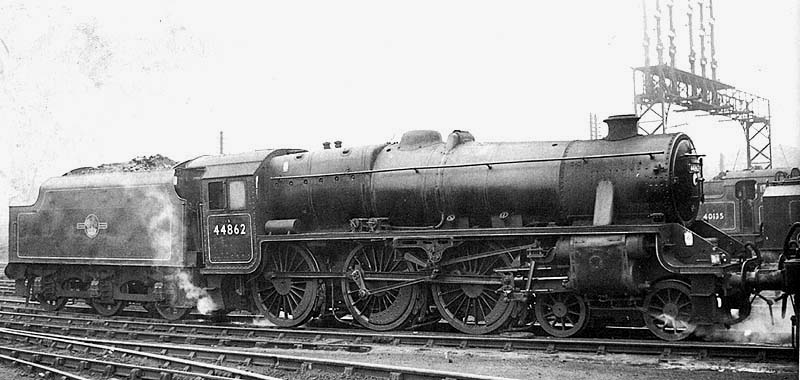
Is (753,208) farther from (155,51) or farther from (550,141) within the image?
(155,51)

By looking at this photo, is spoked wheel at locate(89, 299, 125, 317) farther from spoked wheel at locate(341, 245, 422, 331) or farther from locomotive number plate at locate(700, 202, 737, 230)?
locomotive number plate at locate(700, 202, 737, 230)

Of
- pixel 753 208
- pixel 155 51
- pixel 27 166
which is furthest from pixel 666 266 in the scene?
pixel 27 166

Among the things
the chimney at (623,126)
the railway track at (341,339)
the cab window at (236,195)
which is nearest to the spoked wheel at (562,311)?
the railway track at (341,339)

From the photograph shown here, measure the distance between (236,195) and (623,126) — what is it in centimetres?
680

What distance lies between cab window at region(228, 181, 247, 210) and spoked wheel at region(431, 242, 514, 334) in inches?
158

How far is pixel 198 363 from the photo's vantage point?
29.9ft

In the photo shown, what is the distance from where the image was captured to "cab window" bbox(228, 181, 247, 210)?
42.9 feet

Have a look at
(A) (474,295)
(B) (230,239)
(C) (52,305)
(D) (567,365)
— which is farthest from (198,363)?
(C) (52,305)

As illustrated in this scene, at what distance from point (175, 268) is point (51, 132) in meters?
15.6

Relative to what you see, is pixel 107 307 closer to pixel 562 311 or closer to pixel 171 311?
pixel 171 311

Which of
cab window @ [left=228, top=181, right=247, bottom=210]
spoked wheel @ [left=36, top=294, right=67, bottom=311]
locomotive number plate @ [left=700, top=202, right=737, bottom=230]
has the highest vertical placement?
cab window @ [left=228, top=181, right=247, bottom=210]

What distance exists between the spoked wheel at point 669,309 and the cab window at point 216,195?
7612 millimetres

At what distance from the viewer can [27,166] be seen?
29.8 m

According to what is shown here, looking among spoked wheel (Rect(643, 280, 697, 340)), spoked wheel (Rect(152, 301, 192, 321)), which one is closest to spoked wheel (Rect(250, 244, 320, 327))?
spoked wheel (Rect(152, 301, 192, 321))
